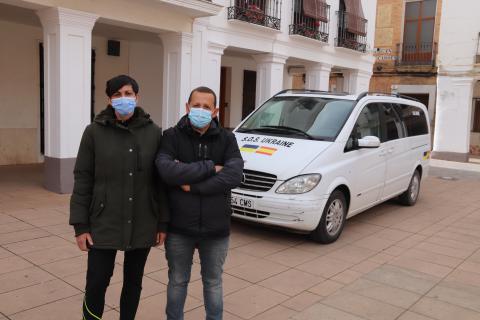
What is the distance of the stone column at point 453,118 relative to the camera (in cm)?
1727

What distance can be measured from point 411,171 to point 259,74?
588 centimetres

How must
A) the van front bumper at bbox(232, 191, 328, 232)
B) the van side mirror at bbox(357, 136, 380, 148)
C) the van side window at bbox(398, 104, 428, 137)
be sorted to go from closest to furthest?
1. the van front bumper at bbox(232, 191, 328, 232)
2. the van side mirror at bbox(357, 136, 380, 148)
3. the van side window at bbox(398, 104, 428, 137)

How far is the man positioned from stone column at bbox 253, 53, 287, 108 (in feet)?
32.4

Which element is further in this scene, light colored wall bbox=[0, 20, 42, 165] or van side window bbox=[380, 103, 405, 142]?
light colored wall bbox=[0, 20, 42, 165]

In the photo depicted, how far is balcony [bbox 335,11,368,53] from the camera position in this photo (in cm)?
1516

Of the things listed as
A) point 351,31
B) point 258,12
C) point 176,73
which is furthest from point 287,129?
point 351,31

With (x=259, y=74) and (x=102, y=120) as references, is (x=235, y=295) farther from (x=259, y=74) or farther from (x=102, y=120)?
(x=259, y=74)

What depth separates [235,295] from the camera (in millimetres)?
4418

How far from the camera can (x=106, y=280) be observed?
3020 mm

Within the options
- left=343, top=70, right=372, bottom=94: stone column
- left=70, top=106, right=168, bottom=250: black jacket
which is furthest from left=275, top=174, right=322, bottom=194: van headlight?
left=343, top=70, right=372, bottom=94: stone column

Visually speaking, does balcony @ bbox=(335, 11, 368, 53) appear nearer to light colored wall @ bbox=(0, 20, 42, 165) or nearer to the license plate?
light colored wall @ bbox=(0, 20, 42, 165)

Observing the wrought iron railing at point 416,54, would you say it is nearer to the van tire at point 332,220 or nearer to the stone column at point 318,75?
the stone column at point 318,75

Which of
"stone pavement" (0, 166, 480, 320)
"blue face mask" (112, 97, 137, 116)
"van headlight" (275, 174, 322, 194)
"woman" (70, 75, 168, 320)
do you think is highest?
"blue face mask" (112, 97, 137, 116)

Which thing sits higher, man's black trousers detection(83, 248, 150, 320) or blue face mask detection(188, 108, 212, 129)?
blue face mask detection(188, 108, 212, 129)
